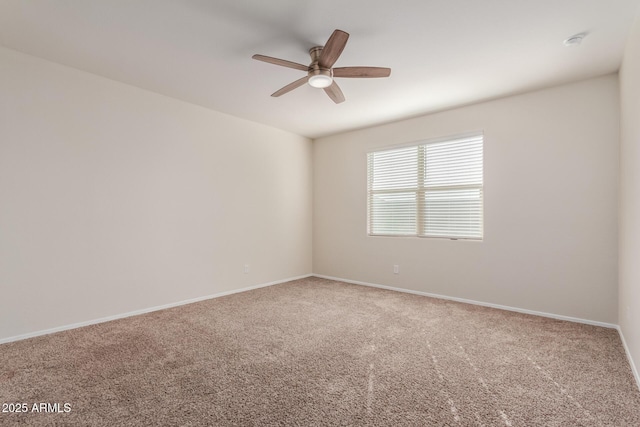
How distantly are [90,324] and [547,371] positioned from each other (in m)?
3.92

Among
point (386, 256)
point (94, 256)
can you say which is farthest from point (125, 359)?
point (386, 256)

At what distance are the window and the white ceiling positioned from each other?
0.79 meters

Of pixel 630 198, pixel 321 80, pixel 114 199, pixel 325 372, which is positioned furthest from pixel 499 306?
pixel 114 199

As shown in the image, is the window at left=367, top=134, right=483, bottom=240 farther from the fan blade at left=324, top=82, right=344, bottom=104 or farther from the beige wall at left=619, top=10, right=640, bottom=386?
the fan blade at left=324, top=82, right=344, bottom=104

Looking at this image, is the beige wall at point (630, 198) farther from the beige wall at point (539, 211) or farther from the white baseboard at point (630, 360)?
the beige wall at point (539, 211)

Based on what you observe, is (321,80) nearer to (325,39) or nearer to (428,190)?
(325,39)

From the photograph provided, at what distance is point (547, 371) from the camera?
2074mm

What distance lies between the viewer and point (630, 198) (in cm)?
228

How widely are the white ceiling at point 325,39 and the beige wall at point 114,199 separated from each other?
1.20 ft

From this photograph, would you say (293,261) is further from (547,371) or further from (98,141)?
(547,371)

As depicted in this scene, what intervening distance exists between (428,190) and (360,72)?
2.26 meters

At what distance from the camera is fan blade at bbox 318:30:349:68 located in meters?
1.99

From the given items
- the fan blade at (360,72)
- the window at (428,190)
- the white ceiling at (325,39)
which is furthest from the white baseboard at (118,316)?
the fan blade at (360,72)

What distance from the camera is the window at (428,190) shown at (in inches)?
151
